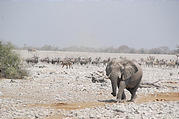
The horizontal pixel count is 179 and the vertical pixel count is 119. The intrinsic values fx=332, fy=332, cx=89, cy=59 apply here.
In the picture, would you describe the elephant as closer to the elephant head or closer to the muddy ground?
the elephant head

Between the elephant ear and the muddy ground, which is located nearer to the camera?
the muddy ground

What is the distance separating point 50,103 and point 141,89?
20.4 feet

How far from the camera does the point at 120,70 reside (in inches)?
470

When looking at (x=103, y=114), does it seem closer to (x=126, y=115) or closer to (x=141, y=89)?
(x=126, y=115)

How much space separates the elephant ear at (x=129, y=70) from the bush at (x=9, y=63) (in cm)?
1043

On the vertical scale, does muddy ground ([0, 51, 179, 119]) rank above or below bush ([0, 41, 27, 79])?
below

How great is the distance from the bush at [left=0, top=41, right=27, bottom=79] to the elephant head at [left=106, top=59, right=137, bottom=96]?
33.5 feet

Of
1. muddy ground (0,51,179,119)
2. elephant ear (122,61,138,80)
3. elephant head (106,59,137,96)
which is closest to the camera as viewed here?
muddy ground (0,51,179,119)

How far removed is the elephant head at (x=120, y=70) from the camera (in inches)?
462

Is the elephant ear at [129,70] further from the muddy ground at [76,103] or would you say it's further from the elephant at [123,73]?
the muddy ground at [76,103]

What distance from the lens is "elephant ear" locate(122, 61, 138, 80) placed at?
12.0 m

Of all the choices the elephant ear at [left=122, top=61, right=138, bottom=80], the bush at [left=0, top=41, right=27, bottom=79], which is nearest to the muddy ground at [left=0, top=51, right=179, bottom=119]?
the elephant ear at [left=122, top=61, right=138, bottom=80]

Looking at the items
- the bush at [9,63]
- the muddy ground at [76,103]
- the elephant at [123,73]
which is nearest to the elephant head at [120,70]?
the elephant at [123,73]

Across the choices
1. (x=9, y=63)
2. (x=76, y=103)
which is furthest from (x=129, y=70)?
(x=9, y=63)
